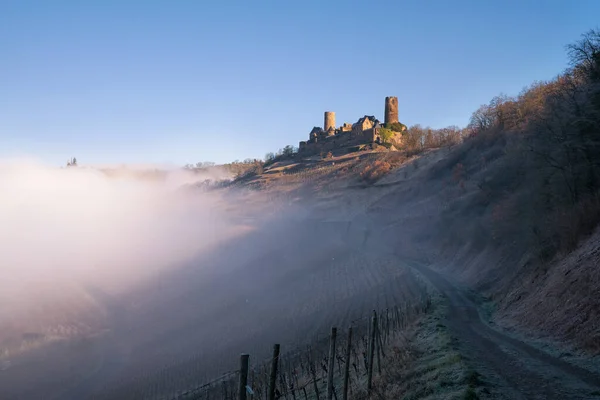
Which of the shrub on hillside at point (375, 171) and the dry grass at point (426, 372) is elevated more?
the shrub on hillside at point (375, 171)

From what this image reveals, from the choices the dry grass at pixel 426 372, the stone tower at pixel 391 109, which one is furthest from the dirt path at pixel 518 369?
the stone tower at pixel 391 109

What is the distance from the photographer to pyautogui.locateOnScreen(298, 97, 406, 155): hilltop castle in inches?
6043

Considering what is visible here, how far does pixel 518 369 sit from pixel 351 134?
483ft

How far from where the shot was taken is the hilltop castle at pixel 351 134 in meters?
154

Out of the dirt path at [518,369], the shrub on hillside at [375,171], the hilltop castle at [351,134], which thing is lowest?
the dirt path at [518,369]

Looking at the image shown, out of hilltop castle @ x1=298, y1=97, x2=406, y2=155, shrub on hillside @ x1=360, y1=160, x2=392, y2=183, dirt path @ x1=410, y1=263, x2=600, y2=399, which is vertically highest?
hilltop castle @ x1=298, y1=97, x2=406, y2=155

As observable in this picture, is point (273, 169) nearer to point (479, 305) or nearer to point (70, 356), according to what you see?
point (70, 356)

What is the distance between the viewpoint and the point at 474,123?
101 metres

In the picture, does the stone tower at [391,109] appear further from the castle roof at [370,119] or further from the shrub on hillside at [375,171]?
the shrub on hillside at [375,171]

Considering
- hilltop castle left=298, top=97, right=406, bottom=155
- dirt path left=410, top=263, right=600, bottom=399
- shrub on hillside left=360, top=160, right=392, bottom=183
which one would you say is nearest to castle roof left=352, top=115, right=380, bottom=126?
hilltop castle left=298, top=97, right=406, bottom=155

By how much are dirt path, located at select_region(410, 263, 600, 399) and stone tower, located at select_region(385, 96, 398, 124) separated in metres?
146

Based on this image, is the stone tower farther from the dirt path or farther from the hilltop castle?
the dirt path

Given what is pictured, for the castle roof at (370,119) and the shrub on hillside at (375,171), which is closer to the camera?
the shrub on hillside at (375,171)

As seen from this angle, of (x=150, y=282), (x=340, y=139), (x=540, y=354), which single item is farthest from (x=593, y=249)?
(x=340, y=139)
